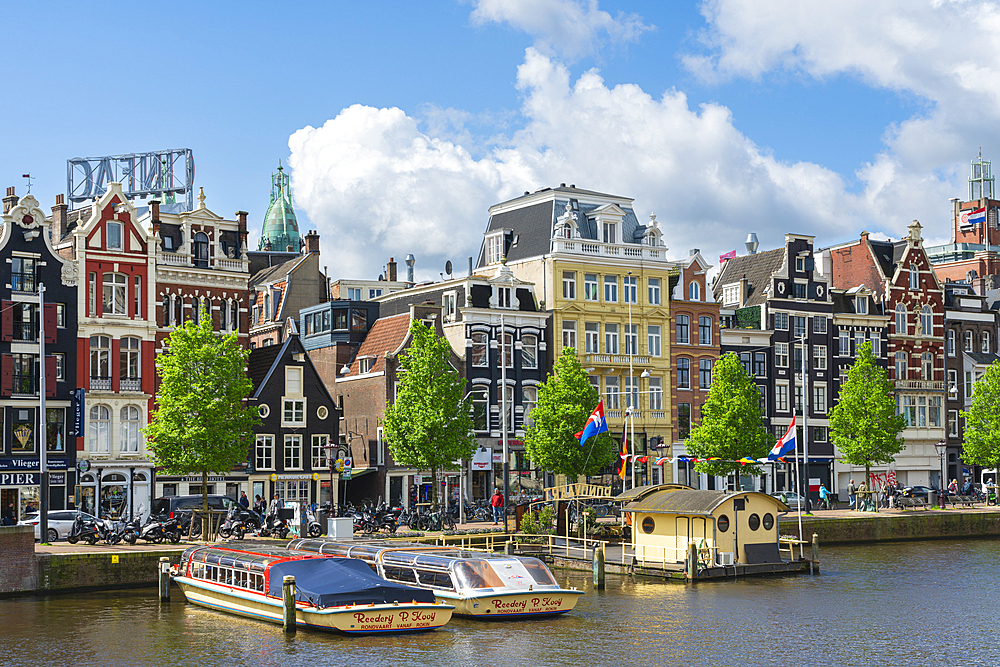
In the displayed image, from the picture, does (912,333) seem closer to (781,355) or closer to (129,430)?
(781,355)

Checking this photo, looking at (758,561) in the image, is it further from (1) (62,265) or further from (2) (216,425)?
(1) (62,265)

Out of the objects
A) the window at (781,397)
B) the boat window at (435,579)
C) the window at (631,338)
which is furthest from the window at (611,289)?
the boat window at (435,579)

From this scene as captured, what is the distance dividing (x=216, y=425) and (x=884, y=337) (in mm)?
56890

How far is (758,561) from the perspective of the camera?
53094 mm

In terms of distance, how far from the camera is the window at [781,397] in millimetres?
94812

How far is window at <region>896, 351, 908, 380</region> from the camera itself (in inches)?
3996

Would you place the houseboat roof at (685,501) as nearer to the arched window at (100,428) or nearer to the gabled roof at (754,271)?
the arched window at (100,428)

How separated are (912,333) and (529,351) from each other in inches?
1385

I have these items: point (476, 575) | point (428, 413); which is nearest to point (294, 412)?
point (428, 413)

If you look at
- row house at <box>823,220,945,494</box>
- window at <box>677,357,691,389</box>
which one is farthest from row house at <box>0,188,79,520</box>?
row house at <box>823,220,945,494</box>

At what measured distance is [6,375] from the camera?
66.6 meters

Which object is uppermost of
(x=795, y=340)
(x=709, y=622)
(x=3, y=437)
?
(x=795, y=340)

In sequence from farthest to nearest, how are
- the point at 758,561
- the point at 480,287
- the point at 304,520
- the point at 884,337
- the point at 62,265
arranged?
the point at 884,337 < the point at 480,287 < the point at 62,265 < the point at 304,520 < the point at 758,561

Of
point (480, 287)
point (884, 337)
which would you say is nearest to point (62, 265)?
point (480, 287)
